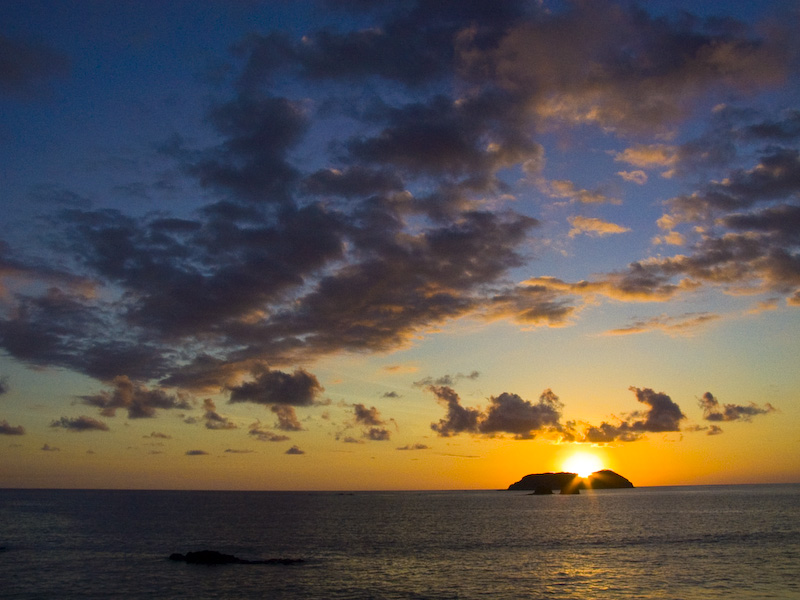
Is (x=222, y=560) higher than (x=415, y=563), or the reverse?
(x=222, y=560)

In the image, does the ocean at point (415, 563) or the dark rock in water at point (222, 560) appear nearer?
the ocean at point (415, 563)

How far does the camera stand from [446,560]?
83188 millimetres

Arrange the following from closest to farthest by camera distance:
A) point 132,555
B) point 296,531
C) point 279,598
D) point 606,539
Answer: point 279,598, point 132,555, point 606,539, point 296,531

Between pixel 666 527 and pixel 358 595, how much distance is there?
98.2 m

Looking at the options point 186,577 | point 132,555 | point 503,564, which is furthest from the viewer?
point 132,555

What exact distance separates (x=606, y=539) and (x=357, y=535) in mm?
46798

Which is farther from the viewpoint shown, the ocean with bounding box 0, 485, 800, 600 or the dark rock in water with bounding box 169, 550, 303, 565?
the dark rock in water with bounding box 169, 550, 303, 565

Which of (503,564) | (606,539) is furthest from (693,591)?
(606,539)

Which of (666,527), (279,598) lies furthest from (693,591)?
(666,527)

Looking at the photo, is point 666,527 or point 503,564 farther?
point 666,527

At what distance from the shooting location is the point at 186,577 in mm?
69312

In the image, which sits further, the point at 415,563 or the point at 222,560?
the point at 415,563

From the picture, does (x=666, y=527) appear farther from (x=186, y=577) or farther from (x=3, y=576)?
(x=3, y=576)

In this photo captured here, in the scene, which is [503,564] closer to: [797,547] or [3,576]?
[797,547]
